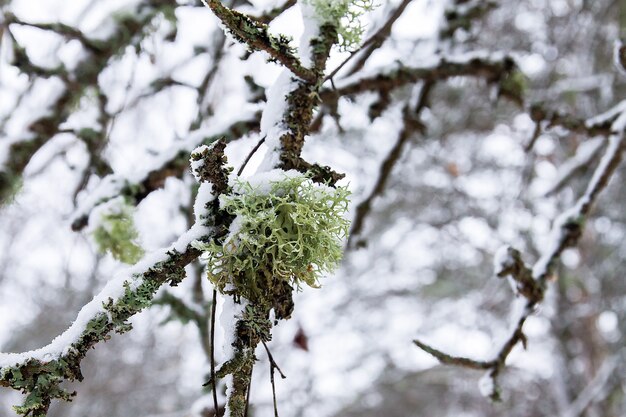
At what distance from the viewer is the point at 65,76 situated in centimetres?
193

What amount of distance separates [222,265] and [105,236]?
79cm

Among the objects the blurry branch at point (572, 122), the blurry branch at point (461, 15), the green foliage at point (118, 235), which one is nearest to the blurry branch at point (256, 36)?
the green foliage at point (118, 235)

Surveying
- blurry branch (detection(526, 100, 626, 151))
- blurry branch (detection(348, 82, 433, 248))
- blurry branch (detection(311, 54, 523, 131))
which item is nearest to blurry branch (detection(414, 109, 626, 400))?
blurry branch (detection(526, 100, 626, 151))

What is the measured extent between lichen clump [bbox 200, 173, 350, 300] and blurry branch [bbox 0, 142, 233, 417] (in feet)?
0.10

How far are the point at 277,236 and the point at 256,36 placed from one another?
29cm

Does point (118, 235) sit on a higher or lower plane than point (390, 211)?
lower

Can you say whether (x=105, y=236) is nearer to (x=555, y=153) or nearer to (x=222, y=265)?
(x=222, y=265)

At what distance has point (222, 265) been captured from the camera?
780 mm

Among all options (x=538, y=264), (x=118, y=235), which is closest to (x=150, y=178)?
(x=118, y=235)

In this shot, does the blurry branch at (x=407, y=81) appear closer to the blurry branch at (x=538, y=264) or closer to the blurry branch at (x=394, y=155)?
the blurry branch at (x=394, y=155)

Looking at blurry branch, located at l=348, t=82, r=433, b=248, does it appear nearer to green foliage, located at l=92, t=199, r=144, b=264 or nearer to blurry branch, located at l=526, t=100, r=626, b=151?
blurry branch, located at l=526, t=100, r=626, b=151

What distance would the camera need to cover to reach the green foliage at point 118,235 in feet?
4.75

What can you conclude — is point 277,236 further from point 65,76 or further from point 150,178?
point 65,76

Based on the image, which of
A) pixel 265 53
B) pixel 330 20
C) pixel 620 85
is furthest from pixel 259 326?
pixel 620 85
